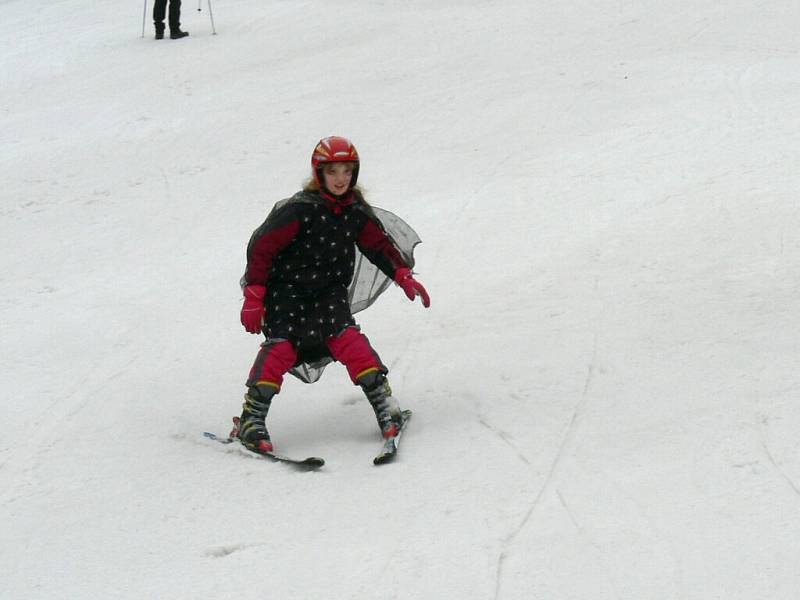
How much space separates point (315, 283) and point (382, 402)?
665 mm

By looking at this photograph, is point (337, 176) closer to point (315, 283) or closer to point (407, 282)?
point (315, 283)

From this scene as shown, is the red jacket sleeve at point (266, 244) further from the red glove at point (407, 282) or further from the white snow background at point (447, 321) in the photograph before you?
the white snow background at point (447, 321)

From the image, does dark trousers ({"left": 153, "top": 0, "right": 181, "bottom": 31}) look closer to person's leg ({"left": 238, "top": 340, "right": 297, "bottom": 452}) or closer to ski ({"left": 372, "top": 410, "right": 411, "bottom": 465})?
person's leg ({"left": 238, "top": 340, "right": 297, "bottom": 452})

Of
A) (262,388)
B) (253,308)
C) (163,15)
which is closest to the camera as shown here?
(253,308)

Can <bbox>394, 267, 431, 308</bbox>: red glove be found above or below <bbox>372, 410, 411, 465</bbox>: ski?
above

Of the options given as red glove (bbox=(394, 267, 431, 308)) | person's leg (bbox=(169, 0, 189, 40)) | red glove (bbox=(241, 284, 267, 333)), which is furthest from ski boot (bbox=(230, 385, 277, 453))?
person's leg (bbox=(169, 0, 189, 40))

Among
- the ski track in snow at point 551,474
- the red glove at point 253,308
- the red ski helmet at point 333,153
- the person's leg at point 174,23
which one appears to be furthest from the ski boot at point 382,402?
the person's leg at point 174,23

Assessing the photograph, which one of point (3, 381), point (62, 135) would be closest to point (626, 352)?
point (3, 381)

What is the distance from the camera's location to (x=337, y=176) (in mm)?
4977

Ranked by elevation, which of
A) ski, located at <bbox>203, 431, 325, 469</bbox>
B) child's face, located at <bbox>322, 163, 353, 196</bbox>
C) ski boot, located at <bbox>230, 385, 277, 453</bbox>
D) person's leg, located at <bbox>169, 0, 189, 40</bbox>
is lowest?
ski, located at <bbox>203, 431, 325, 469</bbox>

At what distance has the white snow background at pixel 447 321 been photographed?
401cm

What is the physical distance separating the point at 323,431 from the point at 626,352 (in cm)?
179

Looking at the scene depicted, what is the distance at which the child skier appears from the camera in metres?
4.99

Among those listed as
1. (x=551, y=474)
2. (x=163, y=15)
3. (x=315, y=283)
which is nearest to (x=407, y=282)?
(x=315, y=283)
